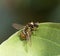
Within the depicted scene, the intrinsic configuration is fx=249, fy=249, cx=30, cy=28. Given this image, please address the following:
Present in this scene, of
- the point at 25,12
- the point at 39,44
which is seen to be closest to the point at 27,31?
the point at 39,44

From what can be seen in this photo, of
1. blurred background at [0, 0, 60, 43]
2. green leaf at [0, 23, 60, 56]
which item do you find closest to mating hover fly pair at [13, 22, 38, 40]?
green leaf at [0, 23, 60, 56]

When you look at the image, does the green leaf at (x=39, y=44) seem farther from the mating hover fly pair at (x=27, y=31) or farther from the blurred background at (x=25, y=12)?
the blurred background at (x=25, y=12)

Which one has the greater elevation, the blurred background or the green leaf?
the green leaf

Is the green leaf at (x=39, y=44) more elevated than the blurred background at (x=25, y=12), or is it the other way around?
the green leaf at (x=39, y=44)

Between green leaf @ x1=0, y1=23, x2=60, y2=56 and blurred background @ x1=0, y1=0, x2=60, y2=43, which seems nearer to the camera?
green leaf @ x1=0, y1=23, x2=60, y2=56

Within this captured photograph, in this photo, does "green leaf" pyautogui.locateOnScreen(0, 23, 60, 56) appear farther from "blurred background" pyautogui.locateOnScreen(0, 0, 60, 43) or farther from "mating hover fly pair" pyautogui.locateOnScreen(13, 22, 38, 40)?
"blurred background" pyautogui.locateOnScreen(0, 0, 60, 43)

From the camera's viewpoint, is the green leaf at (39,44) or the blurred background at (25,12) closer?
the green leaf at (39,44)

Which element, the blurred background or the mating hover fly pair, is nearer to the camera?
the mating hover fly pair

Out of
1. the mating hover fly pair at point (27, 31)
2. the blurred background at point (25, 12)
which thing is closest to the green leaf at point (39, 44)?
the mating hover fly pair at point (27, 31)
